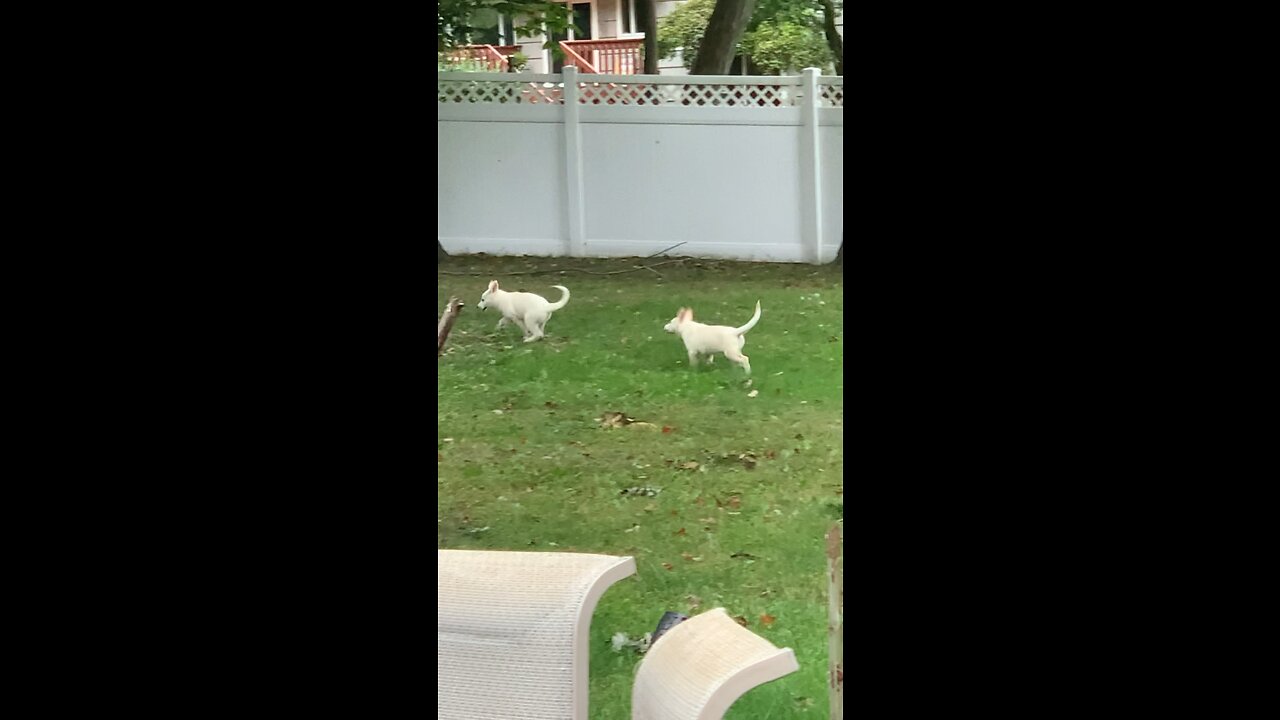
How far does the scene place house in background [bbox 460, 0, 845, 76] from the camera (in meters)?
2.33

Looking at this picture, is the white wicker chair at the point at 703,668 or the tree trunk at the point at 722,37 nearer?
the white wicker chair at the point at 703,668

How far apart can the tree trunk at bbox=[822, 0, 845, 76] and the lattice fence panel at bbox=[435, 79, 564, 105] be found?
1.90 ft

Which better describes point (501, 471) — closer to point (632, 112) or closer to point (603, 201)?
point (603, 201)

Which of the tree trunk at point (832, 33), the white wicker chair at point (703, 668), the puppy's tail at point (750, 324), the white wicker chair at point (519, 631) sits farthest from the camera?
the puppy's tail at point (750, 324)

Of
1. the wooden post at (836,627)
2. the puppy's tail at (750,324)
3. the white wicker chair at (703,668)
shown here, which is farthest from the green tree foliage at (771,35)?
the white wicker chair at (703,668)

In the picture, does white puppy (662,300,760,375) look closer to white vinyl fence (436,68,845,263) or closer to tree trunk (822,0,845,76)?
white vinyl fence (436,68,845,263)

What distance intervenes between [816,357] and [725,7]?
0.73 metres

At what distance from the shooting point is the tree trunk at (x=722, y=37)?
228cm

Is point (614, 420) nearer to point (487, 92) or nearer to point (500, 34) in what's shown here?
point (487, 92)

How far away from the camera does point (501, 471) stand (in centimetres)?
239

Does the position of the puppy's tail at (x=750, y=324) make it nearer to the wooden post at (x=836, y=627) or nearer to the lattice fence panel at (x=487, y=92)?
the wooden post at (x=836, y=627)

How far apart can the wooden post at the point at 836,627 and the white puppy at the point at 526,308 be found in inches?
29.4
